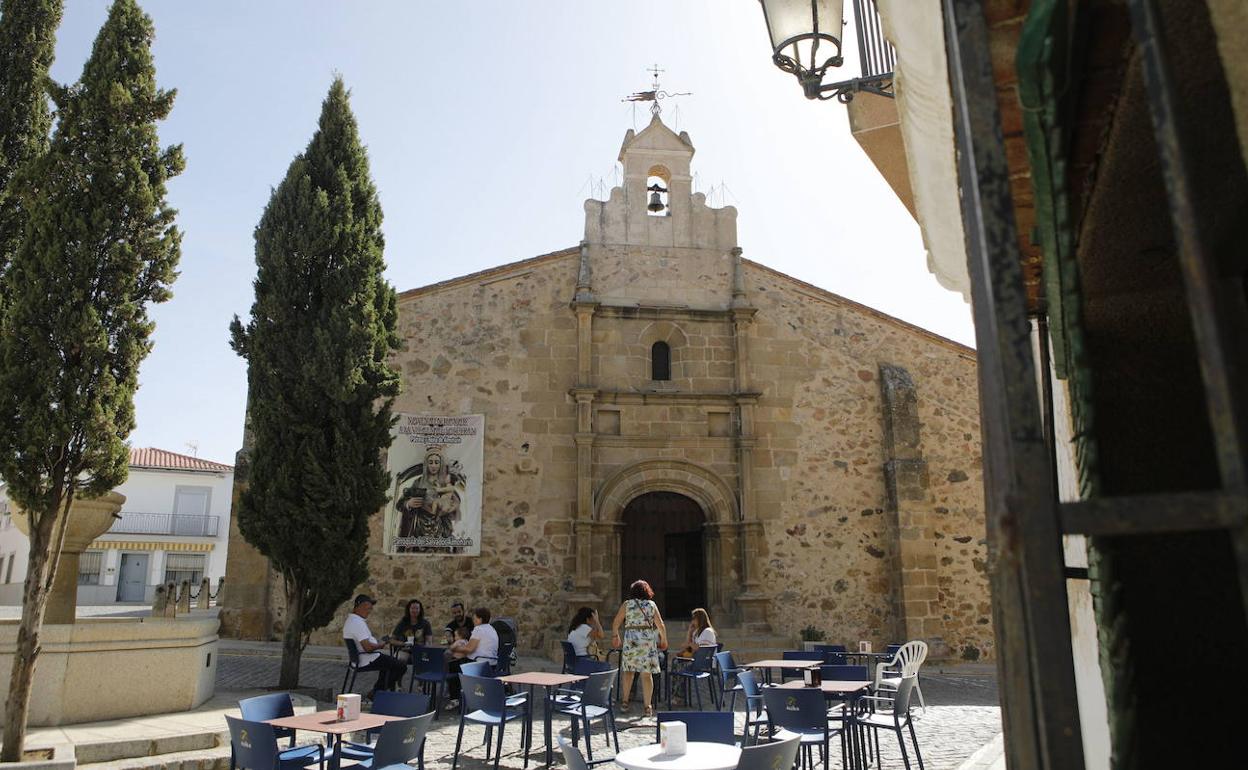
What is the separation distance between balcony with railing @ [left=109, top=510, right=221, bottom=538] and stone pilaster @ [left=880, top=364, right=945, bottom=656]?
3201 centimetres

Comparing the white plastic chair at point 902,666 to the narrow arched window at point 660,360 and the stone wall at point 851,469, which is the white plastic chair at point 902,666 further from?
the narrow arched window at point 660,360

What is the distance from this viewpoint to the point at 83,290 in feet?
22.1

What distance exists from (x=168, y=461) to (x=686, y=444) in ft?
105

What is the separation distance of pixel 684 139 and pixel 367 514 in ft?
30.4

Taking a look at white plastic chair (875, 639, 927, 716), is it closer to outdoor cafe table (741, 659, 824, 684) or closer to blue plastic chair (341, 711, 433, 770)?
outdoor cafe table (741, 659, 824, 684)

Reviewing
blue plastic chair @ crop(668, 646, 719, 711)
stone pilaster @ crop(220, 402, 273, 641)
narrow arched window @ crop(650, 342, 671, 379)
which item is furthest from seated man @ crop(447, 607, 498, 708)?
narrow arched window @ crop(650, 342, 671, 379)

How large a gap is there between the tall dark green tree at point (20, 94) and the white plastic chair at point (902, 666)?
29.1ft

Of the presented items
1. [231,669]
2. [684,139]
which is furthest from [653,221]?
[231,669]

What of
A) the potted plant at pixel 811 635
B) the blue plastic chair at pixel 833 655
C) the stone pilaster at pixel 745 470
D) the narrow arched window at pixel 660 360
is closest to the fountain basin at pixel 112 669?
the blue plastic chair at pixel 833 655

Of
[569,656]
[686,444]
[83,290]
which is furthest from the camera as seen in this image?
[686,444]

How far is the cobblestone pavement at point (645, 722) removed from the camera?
7.32 meters

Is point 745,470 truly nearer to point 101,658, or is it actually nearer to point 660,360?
point 660,360

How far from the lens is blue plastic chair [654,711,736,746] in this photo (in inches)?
201

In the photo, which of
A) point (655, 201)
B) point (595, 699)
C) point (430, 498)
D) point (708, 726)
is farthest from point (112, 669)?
point (655, 201)
